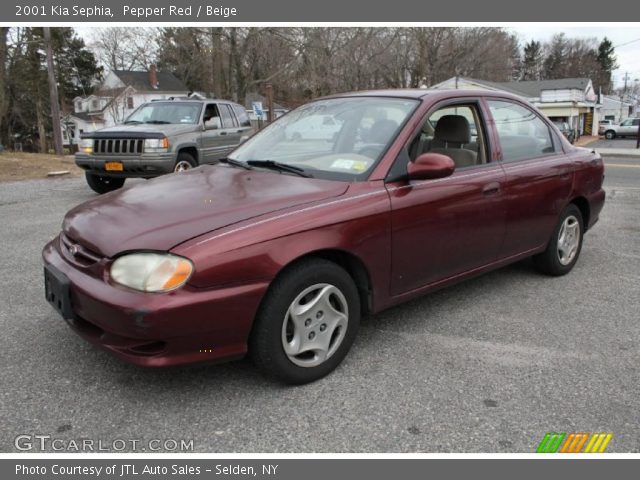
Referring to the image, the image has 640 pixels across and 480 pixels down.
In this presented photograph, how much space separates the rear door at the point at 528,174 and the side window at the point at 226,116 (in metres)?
7.02

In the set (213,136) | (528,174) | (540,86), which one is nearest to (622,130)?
(540,86)

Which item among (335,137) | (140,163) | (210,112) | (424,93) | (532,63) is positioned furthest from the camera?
(532,63)

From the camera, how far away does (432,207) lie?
11.4ft

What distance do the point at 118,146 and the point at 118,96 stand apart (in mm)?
42947

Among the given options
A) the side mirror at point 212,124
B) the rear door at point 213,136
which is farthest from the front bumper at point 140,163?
the side mirror at point 212,124

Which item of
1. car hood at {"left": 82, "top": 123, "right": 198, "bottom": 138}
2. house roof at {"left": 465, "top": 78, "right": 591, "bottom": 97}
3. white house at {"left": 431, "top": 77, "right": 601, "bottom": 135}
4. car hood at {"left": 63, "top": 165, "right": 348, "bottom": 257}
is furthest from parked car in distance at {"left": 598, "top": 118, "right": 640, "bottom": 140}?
car hood at {"left": 63, "top": 165, "right": 348, "bottom": 257}

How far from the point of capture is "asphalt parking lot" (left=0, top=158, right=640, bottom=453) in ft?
8.45

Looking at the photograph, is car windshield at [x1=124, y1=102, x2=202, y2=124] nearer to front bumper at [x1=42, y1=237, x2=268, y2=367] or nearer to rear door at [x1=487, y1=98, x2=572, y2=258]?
rear door at [x1=487, y1=98, x2=572, y2=258]

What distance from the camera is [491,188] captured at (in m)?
3.91

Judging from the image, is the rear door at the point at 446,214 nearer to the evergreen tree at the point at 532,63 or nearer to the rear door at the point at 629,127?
the rear door at the point at 629,127

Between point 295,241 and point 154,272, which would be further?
point 295,241

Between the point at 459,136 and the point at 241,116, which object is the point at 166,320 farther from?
the point at 241,116

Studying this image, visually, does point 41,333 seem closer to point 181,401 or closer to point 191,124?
point 181,401

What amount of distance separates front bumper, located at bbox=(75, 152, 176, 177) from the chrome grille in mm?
95
